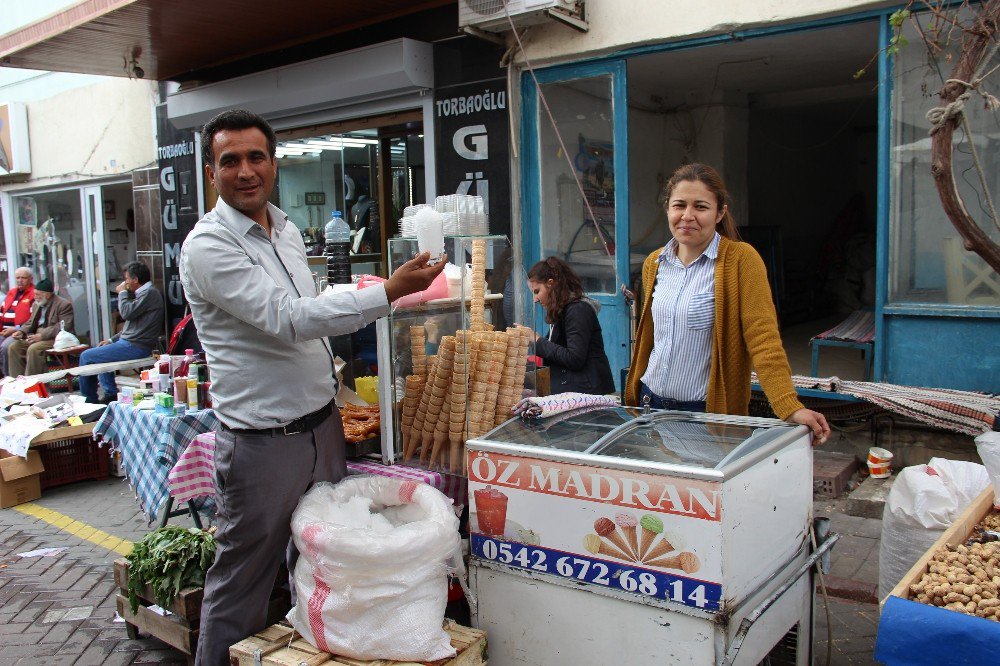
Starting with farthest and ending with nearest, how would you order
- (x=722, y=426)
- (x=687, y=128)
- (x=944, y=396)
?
(x=687, y=128) → (x=944, y=396) → (x=722, y=426)

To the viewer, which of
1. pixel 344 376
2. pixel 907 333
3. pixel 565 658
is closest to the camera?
pixel 565 658

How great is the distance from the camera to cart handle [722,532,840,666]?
219 centimetres

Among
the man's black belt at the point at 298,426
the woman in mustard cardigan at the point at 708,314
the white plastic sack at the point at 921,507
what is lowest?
the white plastic sack at the point at 921,507

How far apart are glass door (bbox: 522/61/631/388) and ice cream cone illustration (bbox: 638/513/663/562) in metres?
4.35

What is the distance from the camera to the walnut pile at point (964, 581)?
7.13ft

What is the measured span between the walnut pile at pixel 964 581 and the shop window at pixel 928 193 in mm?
2943

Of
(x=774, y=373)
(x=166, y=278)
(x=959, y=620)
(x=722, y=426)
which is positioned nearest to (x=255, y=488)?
(x=722, y=426)

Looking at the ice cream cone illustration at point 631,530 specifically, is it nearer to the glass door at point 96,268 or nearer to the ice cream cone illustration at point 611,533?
the ice cream cone illustration at point 611,533

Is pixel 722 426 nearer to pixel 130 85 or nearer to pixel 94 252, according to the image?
pixel 130 85

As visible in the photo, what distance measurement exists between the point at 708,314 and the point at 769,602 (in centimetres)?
113

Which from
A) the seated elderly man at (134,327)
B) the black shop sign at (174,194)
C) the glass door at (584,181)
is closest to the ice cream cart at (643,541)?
the glass door at (584,181)

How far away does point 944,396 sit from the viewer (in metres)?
4.86

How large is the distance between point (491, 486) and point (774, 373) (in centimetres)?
108

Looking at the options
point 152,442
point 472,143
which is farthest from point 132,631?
point 472,143
